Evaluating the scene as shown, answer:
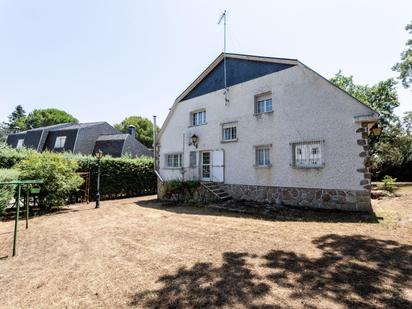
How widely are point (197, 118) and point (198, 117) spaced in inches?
4.2

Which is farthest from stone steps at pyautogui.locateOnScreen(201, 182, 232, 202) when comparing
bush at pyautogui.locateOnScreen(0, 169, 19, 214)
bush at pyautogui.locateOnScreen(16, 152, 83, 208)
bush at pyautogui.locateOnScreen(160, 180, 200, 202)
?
bush at pyautogui.locateOnScreen(0, 169, 19, 214)

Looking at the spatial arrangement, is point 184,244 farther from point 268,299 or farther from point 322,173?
point 322,173

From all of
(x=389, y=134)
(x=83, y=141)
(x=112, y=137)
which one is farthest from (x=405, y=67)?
(x=83, y=141)

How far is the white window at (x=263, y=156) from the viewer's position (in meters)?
11.4

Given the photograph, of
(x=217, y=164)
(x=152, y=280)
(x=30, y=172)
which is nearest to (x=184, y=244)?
(x=152, y=280)

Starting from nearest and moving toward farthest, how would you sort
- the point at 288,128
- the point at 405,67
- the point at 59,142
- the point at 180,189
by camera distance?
the point at 288,128 < the point at 180,189 < the point at 405,67 < the point at 59,142

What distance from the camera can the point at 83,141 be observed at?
88.0 ft

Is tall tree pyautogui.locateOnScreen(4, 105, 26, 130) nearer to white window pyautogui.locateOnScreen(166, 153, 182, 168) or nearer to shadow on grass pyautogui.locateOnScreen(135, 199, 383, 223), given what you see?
white window pyautogui.locateOnScreen(166, 153, 182, 168)

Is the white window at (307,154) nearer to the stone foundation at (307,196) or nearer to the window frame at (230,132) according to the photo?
the stone foundation at (307,196)

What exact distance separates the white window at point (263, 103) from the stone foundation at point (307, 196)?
3.87m

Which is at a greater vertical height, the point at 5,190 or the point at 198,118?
the point at 198,118

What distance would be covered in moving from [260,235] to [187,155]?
30.9ft

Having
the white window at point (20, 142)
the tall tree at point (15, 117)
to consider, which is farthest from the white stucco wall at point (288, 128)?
the tall tree at point (15, 117)

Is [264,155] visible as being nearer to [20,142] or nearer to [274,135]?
[274,135]
